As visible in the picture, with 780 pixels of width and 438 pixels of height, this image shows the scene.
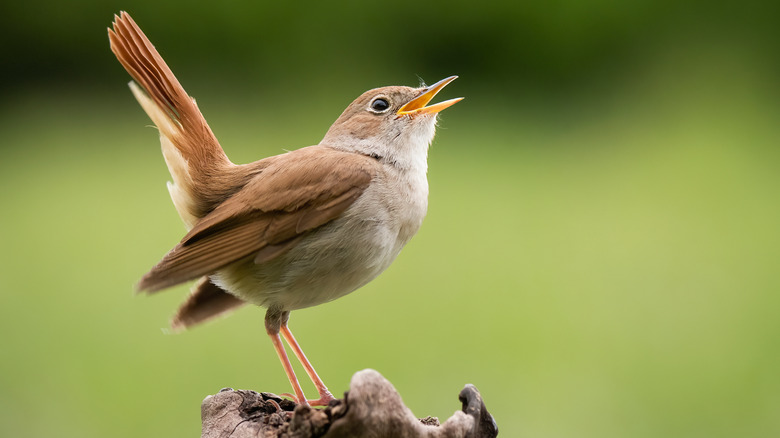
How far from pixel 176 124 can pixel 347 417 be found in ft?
3.63

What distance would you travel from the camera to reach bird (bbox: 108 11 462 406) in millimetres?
2256

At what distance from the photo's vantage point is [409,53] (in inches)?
218

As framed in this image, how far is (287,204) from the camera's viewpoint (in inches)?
89.3

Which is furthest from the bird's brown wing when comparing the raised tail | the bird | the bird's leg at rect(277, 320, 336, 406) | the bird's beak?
the bird's leg at rect(277, 320, 336, 406)

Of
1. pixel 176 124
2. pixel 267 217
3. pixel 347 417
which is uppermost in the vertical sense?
pixel 176 124

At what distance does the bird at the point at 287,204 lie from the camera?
2256mm

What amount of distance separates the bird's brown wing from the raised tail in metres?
0.13

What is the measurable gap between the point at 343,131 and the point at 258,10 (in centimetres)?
285

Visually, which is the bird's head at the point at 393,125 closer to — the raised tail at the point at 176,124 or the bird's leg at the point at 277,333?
the raised tail at the point at 176,124

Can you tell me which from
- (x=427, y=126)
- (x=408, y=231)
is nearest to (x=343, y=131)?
(x=427, y=126)

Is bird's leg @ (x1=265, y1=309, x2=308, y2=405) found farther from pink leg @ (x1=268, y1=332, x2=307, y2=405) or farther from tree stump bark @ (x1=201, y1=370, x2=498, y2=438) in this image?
tree stump bark @ (x1=201, y1=370, x2=498, y2=438)

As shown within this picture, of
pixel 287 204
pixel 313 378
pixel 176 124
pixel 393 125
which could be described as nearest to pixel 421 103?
pixel 393 125

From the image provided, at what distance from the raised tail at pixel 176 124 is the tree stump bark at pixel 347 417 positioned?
0.59m

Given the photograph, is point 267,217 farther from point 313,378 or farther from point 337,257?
point 313,378
